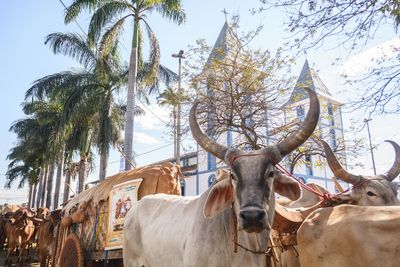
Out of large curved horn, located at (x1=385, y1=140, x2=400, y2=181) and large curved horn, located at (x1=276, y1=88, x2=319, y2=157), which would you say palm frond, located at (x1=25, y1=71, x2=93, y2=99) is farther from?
large curved horn, located at (x1=276, y1=88, x2=319, y2=157)

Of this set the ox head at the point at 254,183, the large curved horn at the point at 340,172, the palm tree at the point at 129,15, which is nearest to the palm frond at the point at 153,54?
the palm tree at the point at 129,15

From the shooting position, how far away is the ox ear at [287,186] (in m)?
3.53

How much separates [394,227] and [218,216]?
5.12 feet

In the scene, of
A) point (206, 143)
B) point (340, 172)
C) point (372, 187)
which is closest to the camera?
point (206, 143)

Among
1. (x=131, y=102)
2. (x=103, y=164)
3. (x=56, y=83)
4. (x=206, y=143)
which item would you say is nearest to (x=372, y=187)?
(x=206, y=143)

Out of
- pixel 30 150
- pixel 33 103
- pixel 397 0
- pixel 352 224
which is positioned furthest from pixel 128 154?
pixel 30 150

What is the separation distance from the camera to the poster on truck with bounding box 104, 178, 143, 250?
22.5 ft

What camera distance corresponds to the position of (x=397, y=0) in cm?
509

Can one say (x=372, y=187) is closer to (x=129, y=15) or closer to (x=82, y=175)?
(x=129, y=15)

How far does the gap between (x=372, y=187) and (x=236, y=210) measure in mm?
1987

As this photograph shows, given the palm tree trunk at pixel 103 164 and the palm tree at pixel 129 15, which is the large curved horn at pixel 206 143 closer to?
the palm tree at pixel 129 15

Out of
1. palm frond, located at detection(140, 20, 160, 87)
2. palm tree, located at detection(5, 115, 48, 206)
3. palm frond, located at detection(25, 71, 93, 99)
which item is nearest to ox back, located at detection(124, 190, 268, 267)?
palm frond, located at detection(140, 20, 160, 87)

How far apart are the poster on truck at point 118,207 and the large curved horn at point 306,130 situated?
378 cm

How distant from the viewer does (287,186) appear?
3604 mm
